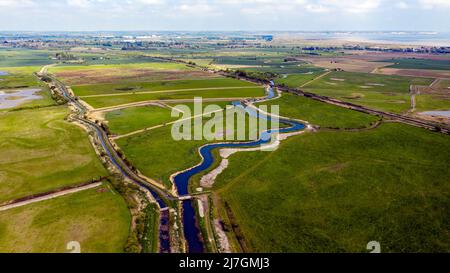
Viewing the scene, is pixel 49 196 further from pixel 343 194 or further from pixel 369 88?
pixel 369 88

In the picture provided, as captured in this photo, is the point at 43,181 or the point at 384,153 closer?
the point at 43,181

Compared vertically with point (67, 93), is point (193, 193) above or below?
below

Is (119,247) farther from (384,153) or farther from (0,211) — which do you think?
(384,153)

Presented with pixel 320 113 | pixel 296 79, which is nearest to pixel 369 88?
pixel 296 79

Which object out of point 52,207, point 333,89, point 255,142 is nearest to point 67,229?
point 52,207

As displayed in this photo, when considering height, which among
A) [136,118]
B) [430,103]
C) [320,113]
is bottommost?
[136,118]

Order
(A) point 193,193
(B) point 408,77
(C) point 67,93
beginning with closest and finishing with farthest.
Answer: (A) point 193,193 < (C) point 67,93 < (B) point 408,77
